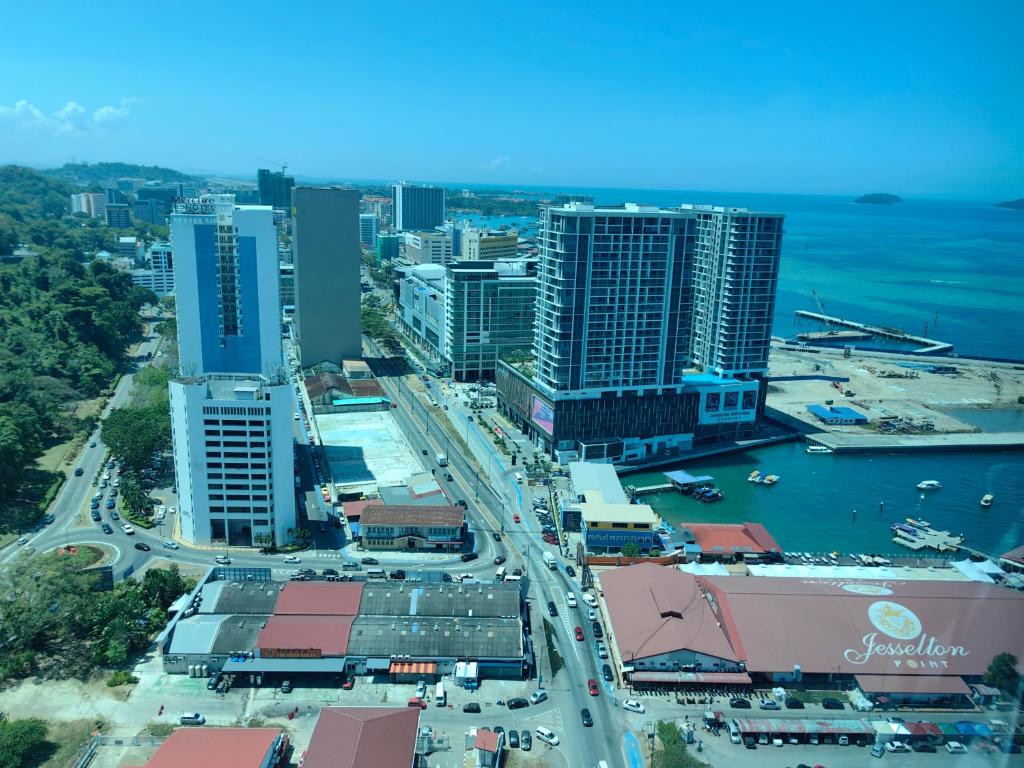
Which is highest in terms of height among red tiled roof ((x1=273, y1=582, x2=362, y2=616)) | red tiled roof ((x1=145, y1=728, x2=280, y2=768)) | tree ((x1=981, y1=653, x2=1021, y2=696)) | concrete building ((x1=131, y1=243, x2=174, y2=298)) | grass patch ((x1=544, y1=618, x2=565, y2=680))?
tree ((x1=981, y1=653, x2=1021, y2=696))

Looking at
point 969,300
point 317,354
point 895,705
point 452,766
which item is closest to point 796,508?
point 895,705

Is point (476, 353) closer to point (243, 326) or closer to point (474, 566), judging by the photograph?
point (243, 326)

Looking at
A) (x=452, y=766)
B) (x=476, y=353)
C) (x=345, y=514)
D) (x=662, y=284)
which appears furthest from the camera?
(x=476, y=353)

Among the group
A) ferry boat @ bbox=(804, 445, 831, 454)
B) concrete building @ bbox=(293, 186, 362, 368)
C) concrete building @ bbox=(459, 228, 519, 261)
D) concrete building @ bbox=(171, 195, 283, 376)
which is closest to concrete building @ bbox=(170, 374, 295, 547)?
concrete building @ bbox=(171, 195, 283, 376)

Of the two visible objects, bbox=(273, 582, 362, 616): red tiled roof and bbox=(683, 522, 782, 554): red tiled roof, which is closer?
bbox=(273, 582, 362, 616): red tiled roof

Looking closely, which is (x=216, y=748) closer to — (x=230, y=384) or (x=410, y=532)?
(x=410, y=532)

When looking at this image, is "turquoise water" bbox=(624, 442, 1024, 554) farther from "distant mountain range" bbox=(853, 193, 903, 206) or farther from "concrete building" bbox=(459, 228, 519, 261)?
"concrete building" bbox=(459, 228, 519, 261)
